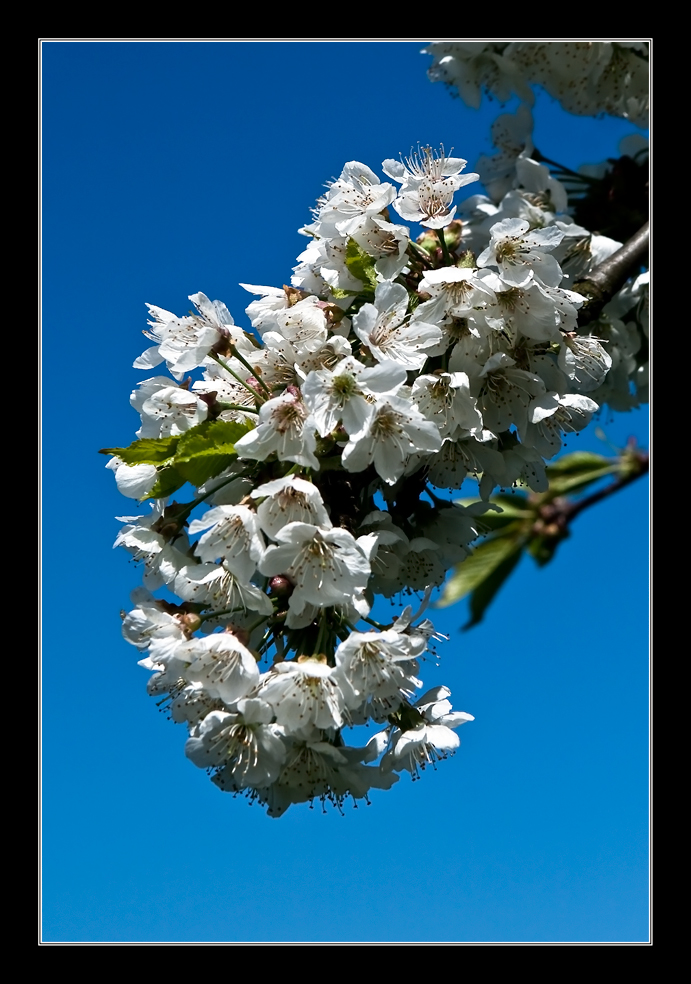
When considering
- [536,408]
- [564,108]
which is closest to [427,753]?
[536,408]

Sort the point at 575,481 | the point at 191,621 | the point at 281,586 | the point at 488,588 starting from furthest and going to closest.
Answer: the point at 575,481 → the point at 488,588 → the point at 191,621 → the point at 281,586

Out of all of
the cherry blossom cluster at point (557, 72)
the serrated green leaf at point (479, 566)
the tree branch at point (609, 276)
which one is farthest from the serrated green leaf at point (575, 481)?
the tree branch at point (609, 276)

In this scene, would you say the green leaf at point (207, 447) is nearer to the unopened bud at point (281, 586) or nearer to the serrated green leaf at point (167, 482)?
the serrated green leaf at point (167, 482)

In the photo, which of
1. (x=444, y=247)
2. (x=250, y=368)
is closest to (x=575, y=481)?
(x=444, y=247)

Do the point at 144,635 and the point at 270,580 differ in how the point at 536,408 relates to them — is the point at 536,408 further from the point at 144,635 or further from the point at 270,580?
the point at 144,635

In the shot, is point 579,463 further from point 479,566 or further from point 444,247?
point 444,247
